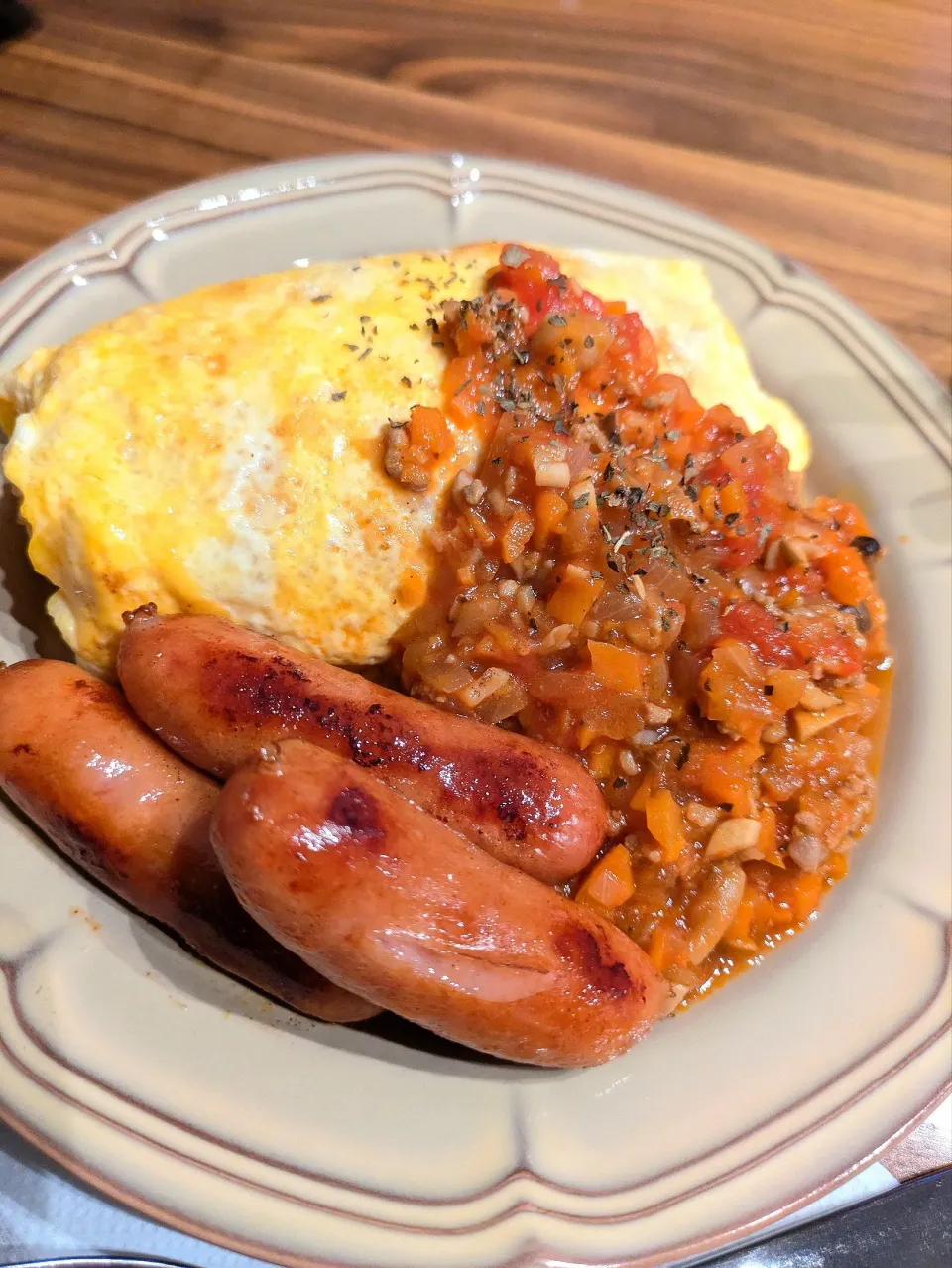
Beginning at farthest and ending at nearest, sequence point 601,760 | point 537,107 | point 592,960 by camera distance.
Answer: point 537,107
point 601,760
point 592,960

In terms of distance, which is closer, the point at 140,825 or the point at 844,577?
the point at 140,825

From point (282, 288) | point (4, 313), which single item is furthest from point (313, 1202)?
point (4, 313)

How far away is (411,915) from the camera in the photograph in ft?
5.06

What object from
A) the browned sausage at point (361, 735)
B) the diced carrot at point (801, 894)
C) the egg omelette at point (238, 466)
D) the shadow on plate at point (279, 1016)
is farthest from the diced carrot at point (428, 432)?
the diced carrot at point (801, 894)

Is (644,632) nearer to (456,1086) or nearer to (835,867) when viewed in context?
(835,867)

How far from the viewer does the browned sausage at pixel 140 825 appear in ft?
5.95

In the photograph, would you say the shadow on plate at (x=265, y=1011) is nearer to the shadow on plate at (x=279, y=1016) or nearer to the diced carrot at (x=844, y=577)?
the shadow on plate at (x=279, y=1016)

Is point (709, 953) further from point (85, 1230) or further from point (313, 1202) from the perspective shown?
point (85, 1230)

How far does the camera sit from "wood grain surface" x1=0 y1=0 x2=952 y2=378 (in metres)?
3.63

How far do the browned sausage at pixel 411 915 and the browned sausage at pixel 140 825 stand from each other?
0.27 metres

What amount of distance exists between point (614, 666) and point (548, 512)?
428mm

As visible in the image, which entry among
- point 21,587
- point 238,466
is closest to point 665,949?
point 238,466

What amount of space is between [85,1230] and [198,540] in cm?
154

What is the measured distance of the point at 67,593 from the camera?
7.33 ft
